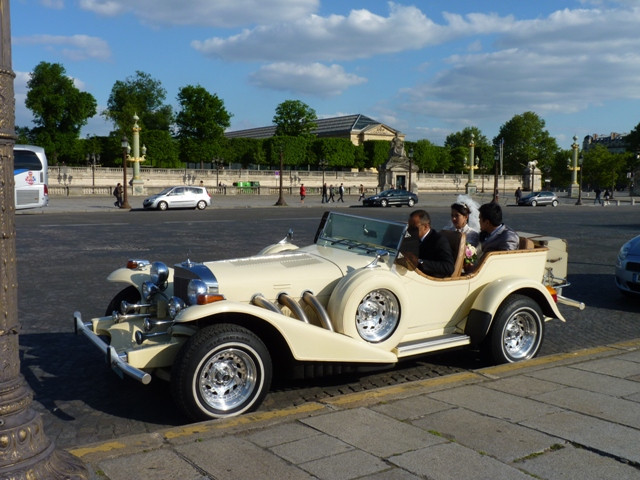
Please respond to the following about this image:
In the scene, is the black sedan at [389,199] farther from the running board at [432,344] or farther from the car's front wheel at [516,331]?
the running board at [432,344]

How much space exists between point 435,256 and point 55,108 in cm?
7925

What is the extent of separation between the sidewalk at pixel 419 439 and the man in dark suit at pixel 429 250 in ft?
3.51

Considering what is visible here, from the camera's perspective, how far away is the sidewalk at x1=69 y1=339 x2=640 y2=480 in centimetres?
353

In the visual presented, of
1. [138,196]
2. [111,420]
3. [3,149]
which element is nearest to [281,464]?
[111,420]

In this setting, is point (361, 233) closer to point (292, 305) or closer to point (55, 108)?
point (292, 305)

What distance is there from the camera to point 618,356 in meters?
6.05

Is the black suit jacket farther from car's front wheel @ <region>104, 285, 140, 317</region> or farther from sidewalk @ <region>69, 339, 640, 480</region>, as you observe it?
car's front wheel @ <region>104, 285, 140, 317</region>

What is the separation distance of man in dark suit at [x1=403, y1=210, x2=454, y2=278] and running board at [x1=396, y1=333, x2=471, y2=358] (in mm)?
556

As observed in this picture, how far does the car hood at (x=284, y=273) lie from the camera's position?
511 centimetres

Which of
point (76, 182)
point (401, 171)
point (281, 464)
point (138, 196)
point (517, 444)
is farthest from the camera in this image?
point (401, 171)

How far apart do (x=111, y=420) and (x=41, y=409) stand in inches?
23.5

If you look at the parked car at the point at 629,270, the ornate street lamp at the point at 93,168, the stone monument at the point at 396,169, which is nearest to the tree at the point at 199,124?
the ornate street lamp at the point at 93,168

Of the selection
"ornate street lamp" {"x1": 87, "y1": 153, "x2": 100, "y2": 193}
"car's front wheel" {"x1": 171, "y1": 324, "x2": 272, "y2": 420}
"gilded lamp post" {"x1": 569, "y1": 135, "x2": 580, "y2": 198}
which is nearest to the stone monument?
"gilded lamp post" {"x1": 569, "y1": 135, "x2": 580, "y2": 198}

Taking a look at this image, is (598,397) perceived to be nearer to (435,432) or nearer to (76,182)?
(435,432)
